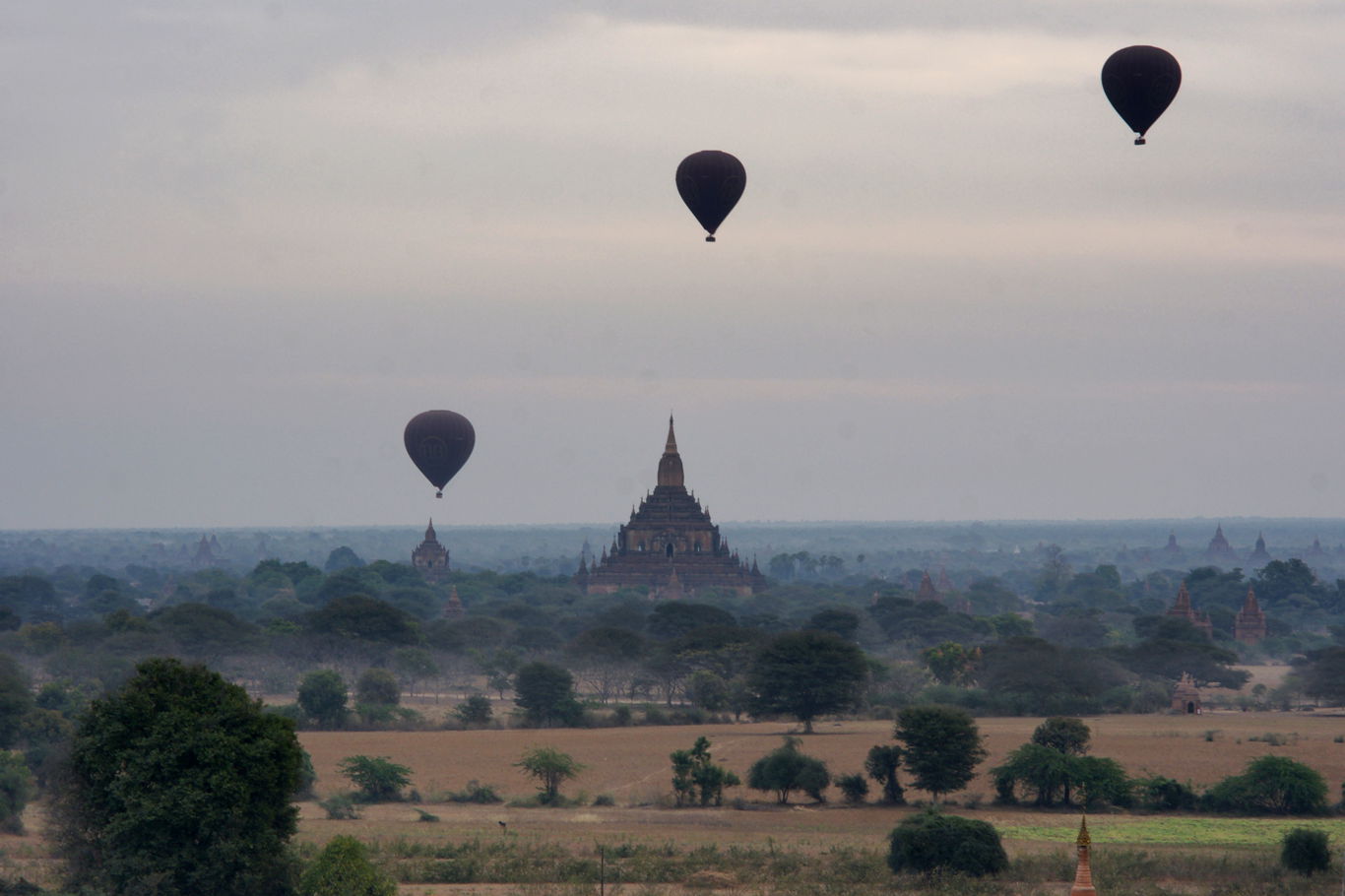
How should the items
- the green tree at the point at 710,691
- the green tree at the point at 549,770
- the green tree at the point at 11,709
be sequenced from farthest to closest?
the green tree at the point at 710,691 < the green tree at the point at 11,709 < the green tree at the point at 549,770

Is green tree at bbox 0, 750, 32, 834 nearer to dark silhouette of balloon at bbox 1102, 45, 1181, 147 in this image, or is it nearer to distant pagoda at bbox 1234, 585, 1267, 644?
dark silhouette of balloon at bbox 1102, 45, 1181, 147

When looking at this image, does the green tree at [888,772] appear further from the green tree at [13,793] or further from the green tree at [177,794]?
the green tree at [13,793]

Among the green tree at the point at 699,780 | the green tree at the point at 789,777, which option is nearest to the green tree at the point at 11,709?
the green tree at the point at 699,780

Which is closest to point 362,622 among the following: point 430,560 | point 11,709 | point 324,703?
point 324,703

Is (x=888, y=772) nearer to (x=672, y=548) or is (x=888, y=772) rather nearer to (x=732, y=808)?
(x=732, y=808)

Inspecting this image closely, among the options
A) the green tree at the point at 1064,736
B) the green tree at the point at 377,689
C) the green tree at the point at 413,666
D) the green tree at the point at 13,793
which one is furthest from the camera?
the green tree at the point at 413,666

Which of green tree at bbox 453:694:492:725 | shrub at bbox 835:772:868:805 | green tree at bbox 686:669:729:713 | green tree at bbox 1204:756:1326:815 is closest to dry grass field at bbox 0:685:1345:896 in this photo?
shrub at bbox 835:772:868:805
